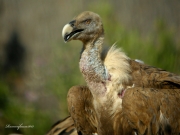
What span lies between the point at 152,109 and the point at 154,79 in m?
0.37

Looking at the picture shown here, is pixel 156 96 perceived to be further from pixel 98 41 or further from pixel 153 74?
pixel 98 41

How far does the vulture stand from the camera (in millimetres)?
4734

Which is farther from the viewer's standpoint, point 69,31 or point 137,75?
point 137,75

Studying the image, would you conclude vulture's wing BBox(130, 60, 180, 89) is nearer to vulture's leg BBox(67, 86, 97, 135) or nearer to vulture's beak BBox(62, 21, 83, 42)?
vulture's leg BBox(67, 86, 97, 135)

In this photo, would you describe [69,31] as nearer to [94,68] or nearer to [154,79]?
[94,68]

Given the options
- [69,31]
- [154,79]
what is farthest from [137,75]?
[69,31]

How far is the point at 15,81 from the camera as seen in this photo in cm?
988

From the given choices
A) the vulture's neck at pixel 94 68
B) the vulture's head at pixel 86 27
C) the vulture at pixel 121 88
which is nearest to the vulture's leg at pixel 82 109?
the vulture at pixel 121 88

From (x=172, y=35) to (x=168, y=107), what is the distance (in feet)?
11.2

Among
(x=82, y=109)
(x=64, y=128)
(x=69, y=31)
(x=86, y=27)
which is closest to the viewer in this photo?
(x=69, y=31)

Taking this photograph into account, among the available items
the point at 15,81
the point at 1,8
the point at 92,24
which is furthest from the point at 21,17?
the point at 92,24

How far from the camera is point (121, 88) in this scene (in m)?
4.91

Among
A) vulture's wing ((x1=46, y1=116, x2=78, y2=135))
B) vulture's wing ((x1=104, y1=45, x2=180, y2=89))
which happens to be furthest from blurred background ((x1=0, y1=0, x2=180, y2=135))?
vulture's wing ((x1=104, y1=45, x2=180, y2=89))

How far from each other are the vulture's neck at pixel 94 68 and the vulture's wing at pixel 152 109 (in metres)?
0.33
